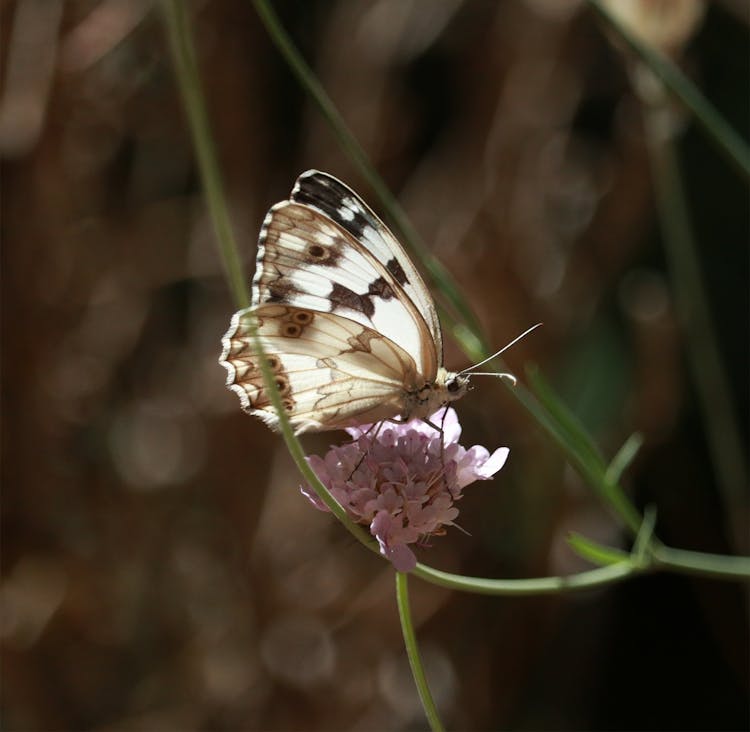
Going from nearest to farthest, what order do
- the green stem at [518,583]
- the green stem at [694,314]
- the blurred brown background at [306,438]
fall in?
the green stem at [518,583] → the green stem at [694,314] → the blurred brown background at [306,438]

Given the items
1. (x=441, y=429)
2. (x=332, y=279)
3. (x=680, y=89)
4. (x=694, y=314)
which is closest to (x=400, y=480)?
(x=441, y=429)

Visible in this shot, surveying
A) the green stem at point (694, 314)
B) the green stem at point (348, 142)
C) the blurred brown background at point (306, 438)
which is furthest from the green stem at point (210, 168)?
the blurred brown background at point (306, 438)

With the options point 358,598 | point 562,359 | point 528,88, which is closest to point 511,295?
point 562,359

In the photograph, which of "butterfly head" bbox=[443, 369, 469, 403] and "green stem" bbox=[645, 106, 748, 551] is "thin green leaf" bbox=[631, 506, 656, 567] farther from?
"green stem" bbox=[645, 106, 748, 551]

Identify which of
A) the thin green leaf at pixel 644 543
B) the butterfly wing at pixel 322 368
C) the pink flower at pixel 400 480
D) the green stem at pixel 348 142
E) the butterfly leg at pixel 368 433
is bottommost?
the thin green leaf at pixel 644 543

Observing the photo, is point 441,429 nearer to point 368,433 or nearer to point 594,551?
point 368,433

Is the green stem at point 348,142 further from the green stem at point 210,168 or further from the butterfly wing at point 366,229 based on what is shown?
the green stem at point 210,168
